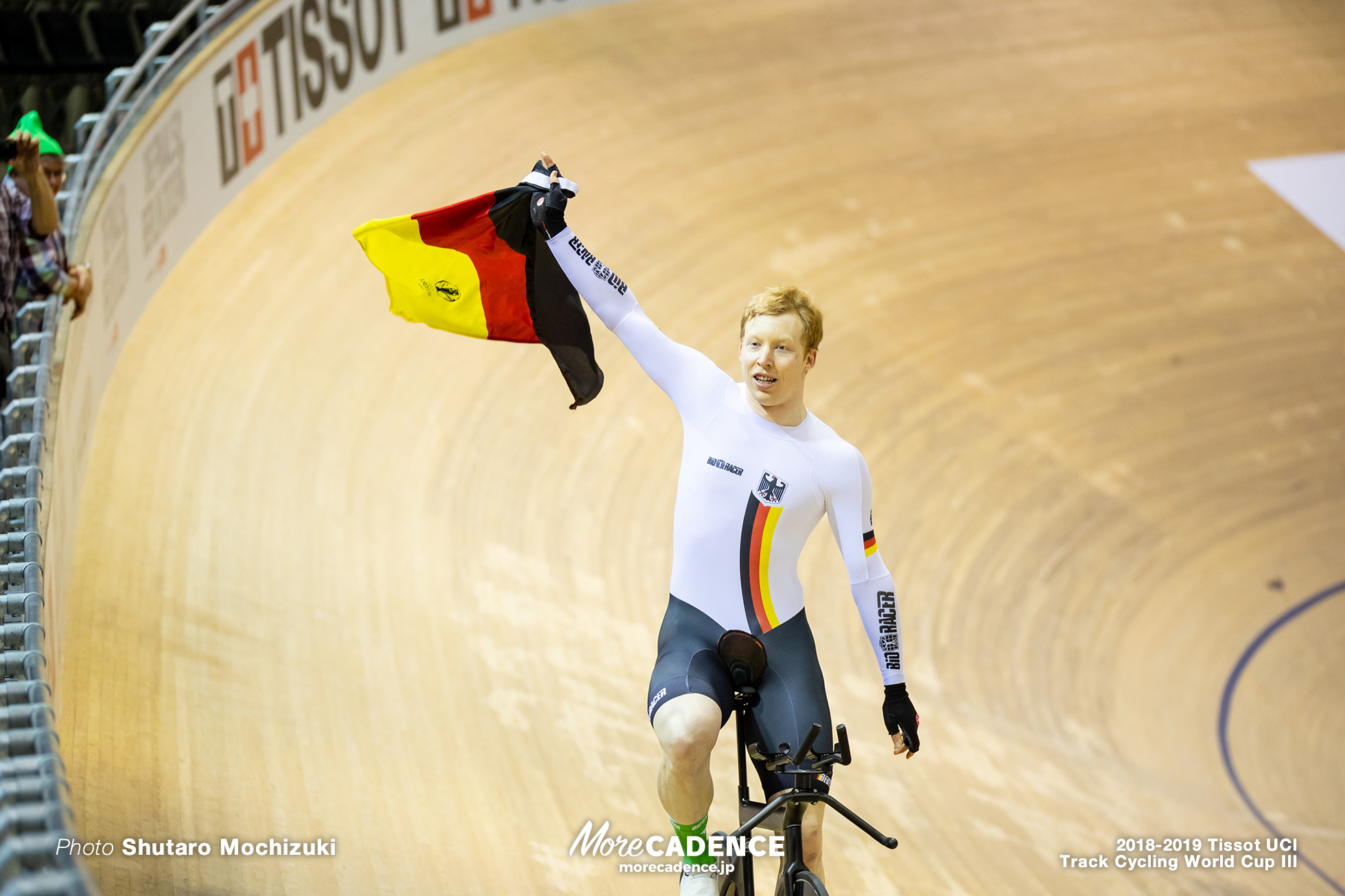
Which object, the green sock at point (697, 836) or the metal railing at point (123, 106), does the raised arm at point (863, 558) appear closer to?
the green sock at point (697, 836)

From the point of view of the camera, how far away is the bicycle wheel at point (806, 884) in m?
2.78

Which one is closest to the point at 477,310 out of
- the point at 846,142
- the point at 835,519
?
the point at 835,519

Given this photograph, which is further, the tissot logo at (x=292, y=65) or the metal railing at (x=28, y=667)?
the tissot logo at (x=292, y=65)

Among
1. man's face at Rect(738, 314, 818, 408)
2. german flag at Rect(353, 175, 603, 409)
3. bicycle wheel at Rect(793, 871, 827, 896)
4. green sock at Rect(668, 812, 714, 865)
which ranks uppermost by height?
german flag at Rect(353, 175, 603, 409)

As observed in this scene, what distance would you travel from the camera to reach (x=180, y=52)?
19.8 ft

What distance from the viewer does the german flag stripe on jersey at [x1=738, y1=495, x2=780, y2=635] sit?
302cm

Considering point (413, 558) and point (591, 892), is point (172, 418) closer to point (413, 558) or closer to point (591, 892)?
point (413, 558)

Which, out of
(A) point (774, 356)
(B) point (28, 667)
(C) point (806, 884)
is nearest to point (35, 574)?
(B) point (28, 667)

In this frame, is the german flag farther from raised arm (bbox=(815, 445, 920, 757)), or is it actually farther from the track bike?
the track bike

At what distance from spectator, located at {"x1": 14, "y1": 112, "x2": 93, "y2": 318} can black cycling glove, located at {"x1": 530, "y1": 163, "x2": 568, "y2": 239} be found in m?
1.97

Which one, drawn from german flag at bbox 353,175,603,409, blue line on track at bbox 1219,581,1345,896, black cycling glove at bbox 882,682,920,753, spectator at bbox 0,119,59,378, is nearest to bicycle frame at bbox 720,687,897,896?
black cycling glove at bbox 882,682,920,753

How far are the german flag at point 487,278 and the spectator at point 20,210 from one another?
4.66ft

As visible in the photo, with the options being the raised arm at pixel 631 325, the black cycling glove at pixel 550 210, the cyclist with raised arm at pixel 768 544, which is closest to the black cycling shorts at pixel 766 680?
the cyclist with raised arm at pixel 768 544

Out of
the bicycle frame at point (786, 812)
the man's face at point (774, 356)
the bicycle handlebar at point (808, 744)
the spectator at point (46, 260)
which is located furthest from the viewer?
the spectator at point (46, 260)
